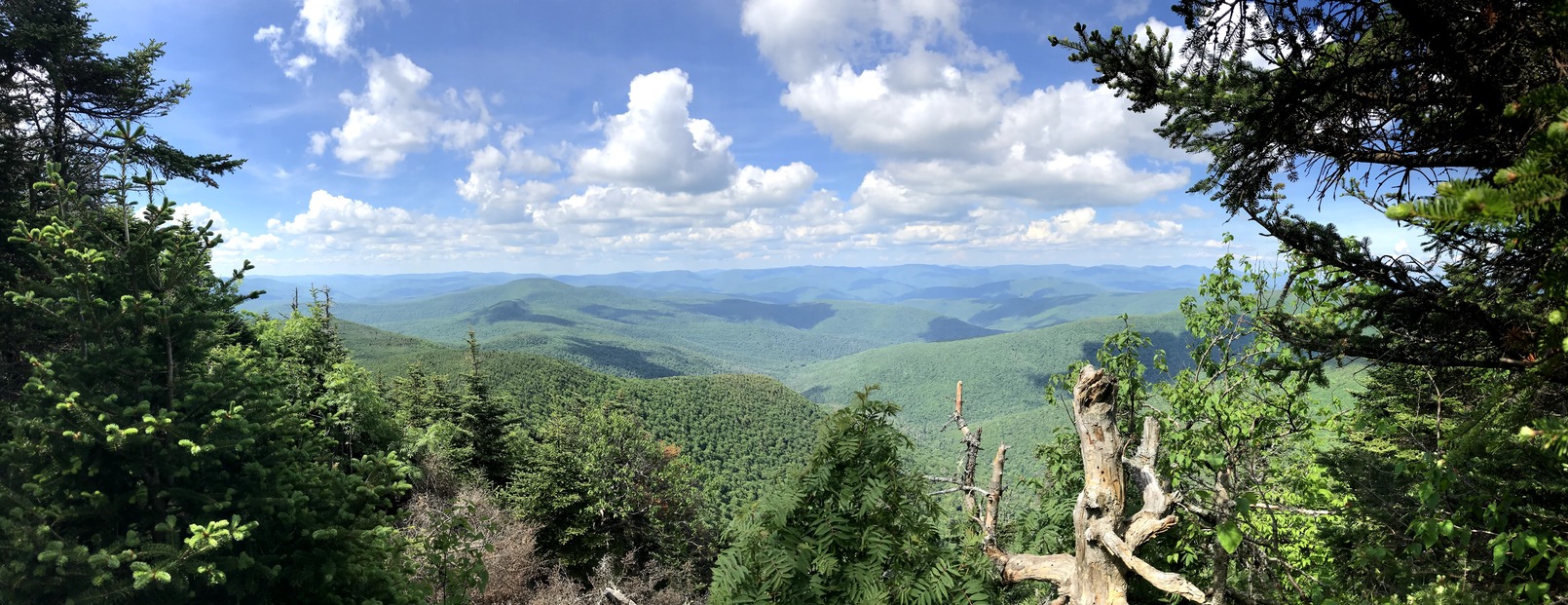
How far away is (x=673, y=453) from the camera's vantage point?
112 ft

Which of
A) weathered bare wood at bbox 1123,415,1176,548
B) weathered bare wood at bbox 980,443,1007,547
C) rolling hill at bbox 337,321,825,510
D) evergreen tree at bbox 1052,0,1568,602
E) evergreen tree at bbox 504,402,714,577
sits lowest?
rolling hill at bbox 337,321,825,510

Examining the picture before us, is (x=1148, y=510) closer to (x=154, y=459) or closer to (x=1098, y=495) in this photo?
(x=1098, y=495)

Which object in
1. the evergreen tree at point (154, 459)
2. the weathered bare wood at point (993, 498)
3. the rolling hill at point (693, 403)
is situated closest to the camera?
the evergreen tree at point (154, 459)

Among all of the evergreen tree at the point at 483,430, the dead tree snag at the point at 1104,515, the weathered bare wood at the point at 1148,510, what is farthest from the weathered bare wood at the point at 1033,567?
the evergreen tree at the point at 483,430

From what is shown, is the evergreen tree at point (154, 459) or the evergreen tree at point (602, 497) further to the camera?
the evergreen tree at point (602, 497)

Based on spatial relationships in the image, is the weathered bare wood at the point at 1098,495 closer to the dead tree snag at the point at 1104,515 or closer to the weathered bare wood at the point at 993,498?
the dead tree snag at the point at 1104,515

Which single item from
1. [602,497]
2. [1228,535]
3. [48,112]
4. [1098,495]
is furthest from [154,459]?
[602,497]

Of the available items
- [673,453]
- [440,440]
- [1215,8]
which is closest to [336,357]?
[440,440]

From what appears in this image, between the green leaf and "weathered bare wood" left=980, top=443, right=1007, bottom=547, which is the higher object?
the green leaf

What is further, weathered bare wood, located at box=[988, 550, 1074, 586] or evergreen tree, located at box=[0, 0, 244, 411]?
evergreen tree, located at box=[0, 0, 244, 411]

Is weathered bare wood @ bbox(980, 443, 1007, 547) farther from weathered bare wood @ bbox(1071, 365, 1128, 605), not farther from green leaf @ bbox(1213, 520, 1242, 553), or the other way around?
green leaf @ bbox(1213, 520, 1242, 553)

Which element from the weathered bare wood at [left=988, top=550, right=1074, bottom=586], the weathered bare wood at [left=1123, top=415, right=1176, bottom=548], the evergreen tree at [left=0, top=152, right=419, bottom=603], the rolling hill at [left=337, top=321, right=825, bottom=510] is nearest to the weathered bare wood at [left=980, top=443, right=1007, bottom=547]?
the weathered bare wood at [left=988, top=550, right=1074, bottom=586]

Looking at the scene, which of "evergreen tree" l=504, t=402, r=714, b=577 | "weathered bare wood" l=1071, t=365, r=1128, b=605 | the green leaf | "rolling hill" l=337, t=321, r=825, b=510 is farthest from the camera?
"rolling hill" l=337, t=321, r=825, b=510

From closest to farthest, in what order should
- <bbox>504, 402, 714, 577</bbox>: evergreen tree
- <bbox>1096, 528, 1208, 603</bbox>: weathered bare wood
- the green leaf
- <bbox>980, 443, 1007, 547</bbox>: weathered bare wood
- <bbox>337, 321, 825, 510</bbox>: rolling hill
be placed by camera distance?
the green leaf → <bbox>1096, 528, 1208, 603</bbox>: weathered bare wood → <bbox>980, 443, 1007, 547</bbox>: weathered bare wood → <bbox>504, 402, 714, 577</bbox>: evergreen tree → <bbox>337, 321, 825, 510</bbox>: rolling hill
